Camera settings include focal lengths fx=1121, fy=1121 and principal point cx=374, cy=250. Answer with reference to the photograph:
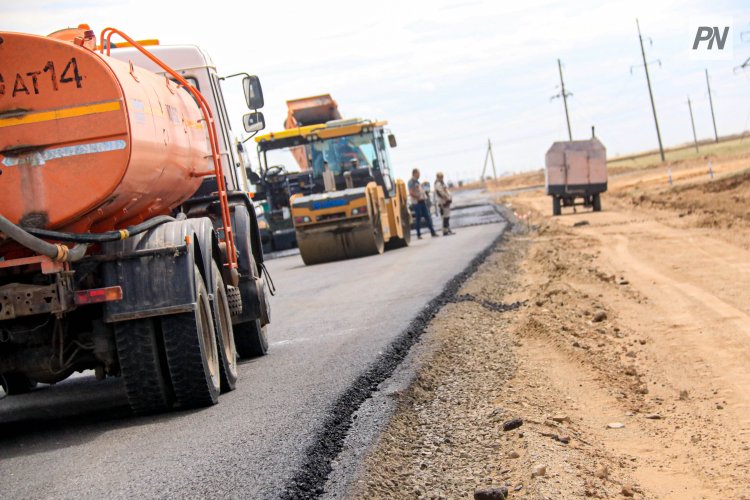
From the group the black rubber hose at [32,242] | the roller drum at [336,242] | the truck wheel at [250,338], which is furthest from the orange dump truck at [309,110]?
the black rubber hose at [32,242]

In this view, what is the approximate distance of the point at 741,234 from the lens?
62.4 feet

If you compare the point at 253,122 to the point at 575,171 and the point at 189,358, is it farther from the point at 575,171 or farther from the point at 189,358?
the point at 575,171

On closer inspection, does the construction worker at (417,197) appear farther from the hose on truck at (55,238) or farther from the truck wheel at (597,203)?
the hose on truck at (55,238)

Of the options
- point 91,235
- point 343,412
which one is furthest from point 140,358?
point 343,412

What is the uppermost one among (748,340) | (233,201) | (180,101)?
(180,101)

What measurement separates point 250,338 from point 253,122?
7.84ft

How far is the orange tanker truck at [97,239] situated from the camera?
265 inches

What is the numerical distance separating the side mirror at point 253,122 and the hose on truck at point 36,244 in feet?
14.9

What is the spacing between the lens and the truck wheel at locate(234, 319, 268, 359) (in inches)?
386

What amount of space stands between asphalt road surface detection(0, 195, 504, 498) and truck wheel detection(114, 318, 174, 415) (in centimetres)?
21

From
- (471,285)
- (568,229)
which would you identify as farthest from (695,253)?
(568,229)

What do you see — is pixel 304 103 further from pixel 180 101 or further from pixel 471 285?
pixel 180 101

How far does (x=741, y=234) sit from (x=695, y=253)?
2.60 metres

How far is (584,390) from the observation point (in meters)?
7.63
